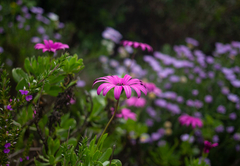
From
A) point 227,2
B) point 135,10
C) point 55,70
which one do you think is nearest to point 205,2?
point 227,2

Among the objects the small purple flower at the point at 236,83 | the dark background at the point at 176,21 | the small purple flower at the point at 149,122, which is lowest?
the small purple flower at the point at 149,122

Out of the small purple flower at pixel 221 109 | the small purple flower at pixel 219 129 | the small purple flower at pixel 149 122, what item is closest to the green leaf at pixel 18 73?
the small purple flower at pixel 149 122

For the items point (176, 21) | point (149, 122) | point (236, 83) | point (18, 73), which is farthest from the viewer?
point (176, 21)

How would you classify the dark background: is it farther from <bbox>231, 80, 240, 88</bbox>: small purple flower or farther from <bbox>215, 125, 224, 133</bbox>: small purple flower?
<bbox>215, 125, 224, 133</bbox>: small purple flower

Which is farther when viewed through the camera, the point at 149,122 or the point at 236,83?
the point at 236,83

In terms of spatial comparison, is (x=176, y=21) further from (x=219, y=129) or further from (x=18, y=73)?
(x=18, y=73)

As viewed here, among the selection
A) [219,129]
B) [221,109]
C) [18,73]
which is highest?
[221,109]

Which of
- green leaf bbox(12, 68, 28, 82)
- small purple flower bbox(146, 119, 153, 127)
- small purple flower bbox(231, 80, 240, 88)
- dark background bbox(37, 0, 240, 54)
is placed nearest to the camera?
green leaf bbox(12, 68, 28, 82)

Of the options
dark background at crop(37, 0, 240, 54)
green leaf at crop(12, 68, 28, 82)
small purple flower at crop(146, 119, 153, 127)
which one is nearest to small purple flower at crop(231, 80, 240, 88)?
small purple flower at crop(146, 119, 153, 127)

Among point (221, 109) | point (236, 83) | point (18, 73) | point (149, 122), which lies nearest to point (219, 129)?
point (221, 109)

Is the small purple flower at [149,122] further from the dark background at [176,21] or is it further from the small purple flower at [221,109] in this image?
the dark background at [176,21]

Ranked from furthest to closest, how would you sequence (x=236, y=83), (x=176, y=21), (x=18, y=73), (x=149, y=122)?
(x=176, y=21), (x=236, y=83), (x=149, y=122), (x=18, y=73)

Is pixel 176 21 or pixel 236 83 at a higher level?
pixel 176 21

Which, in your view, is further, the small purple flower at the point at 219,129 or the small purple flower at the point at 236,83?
the small purple flower at the point at 236,83
